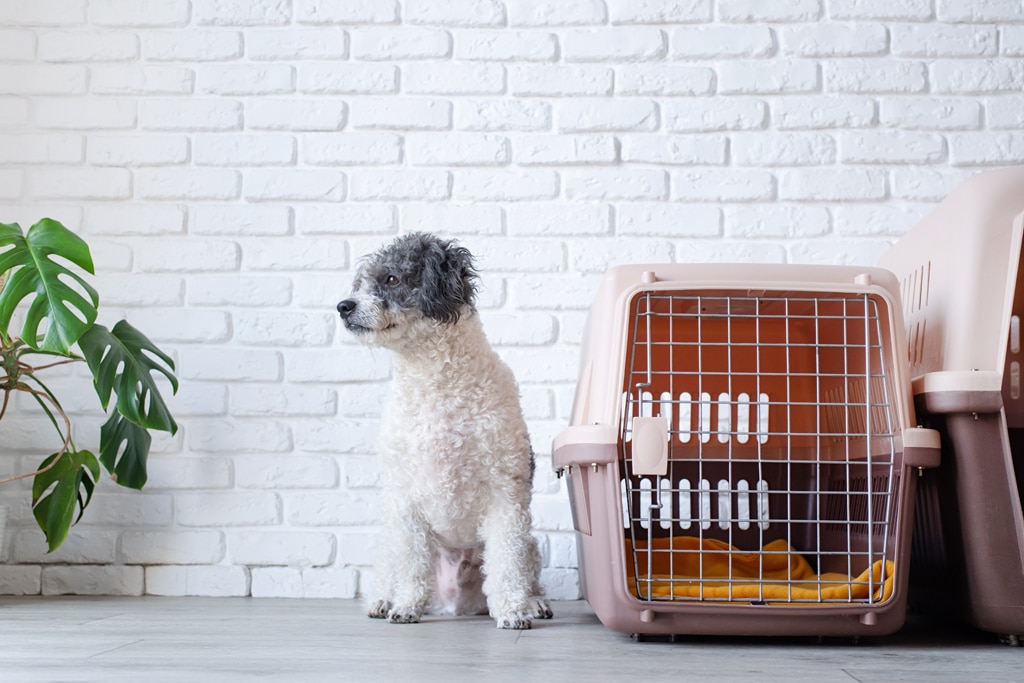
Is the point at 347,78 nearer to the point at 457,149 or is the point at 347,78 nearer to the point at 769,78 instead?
the point at 457,149

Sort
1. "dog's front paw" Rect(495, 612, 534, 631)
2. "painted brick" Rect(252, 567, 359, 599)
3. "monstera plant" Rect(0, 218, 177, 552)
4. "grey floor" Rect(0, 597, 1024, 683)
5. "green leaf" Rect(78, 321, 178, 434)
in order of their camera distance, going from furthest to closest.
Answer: "painted brick" Rect(252, 567, 359, 599), "green leaf" Rect(78, 321, 178, 434), "monstera plant" Rect(0, 218, 177, 552), "dog's front paw" Rect(495, 612, 534, 631), "grey floor" Rect(0, 597, 1024, 683)

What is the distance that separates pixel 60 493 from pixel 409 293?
3.23 ft

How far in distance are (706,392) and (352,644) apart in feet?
3.45

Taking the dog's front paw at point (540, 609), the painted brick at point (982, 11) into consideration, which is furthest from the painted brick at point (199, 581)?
the painted brick at point (982, 11)

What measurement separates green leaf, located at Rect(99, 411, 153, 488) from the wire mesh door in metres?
1.19

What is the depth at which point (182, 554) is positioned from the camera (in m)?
2.29

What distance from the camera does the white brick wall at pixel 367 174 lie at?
2.30 m

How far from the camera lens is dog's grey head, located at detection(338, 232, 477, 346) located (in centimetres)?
184

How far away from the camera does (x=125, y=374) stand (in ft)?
6.61

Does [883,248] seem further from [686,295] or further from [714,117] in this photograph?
[686,295]

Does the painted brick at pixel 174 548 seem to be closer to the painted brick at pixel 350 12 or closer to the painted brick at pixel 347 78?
the painted brick at pixel 347 78

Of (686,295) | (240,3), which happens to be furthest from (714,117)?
(240,3)

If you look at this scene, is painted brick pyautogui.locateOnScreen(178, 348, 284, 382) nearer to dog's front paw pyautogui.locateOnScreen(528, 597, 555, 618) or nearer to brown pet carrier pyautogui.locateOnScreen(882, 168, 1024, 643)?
dog's front paw pyautogui.locateOnScreen(528, 597, 555, 618)

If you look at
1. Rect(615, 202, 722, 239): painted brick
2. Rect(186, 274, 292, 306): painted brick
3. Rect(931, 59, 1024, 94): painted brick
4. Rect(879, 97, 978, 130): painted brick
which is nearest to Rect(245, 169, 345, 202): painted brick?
Rect(186, 274, 292, 306): painted brick
